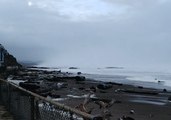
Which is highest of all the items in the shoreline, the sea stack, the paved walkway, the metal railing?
the sea stack

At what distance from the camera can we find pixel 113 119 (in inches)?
921

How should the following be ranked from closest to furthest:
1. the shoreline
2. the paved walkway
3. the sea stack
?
the paved walkway
the shoreline
the sea stack

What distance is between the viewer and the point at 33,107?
9531mm

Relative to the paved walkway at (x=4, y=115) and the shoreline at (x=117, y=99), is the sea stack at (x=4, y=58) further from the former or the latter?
the paved walkway at (x=4, y=115)

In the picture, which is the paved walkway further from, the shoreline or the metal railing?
the shoreline

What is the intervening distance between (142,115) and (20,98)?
16.2 meters

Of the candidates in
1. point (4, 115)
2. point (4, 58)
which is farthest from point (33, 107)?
point (4, 58)

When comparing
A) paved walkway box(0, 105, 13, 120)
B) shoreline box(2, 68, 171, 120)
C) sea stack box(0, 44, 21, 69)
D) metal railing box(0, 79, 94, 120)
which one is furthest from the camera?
sea stack box(0, 44, 21, 69)

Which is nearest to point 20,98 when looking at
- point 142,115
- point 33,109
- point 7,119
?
point 7,119

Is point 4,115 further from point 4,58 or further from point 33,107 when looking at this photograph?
→ point 4,58

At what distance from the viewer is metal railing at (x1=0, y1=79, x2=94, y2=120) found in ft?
22.1

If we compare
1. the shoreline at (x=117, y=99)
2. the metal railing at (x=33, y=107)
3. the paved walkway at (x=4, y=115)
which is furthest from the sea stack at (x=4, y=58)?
the metal railing at (x=33, y=107)

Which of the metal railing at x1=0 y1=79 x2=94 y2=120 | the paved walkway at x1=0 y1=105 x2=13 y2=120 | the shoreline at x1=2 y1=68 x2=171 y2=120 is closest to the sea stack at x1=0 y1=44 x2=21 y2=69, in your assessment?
the shoreline at x1=2 y1=68 x2=171 y2=120

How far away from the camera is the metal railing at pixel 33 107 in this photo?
6.72m
